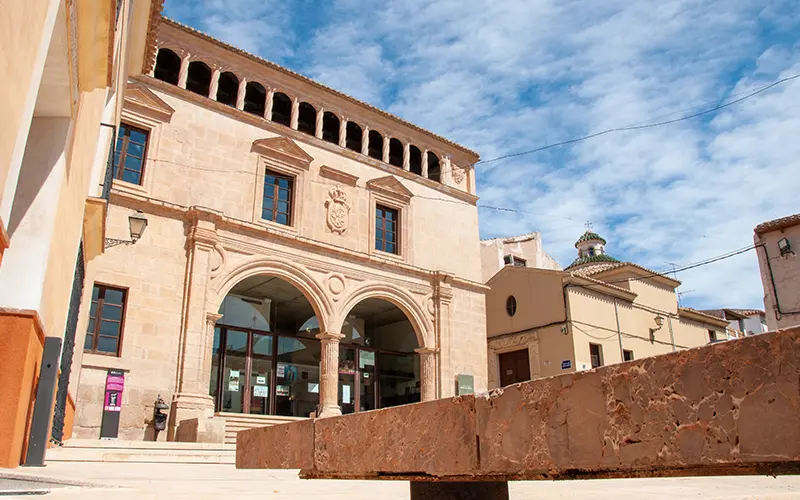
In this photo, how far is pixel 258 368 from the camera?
55.7 feet

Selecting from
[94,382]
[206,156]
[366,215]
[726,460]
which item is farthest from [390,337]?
[726,460]

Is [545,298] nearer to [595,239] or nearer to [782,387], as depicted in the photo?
[595,239]

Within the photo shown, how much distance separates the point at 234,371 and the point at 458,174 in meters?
9.97

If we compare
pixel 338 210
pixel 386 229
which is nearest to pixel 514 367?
pixel 386 229

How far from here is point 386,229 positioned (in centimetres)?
1873

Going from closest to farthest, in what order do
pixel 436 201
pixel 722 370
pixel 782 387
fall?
pixel 782 387 < pixel 722 370 < pixel 436 201

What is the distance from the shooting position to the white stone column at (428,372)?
57.2ft

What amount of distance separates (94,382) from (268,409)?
215 inches

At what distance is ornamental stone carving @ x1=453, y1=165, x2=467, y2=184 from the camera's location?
2080 centimetres

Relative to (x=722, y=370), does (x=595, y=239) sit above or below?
above

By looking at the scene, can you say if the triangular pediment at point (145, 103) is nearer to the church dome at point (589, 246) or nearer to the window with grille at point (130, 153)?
the window with grille at point (130, 153)

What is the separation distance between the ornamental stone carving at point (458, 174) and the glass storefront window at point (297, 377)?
24.0 feet

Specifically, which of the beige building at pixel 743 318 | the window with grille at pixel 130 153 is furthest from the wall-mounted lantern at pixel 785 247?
the window with grille at pixel 130 153

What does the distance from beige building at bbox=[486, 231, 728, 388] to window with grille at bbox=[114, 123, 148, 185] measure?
13579 millimetres
